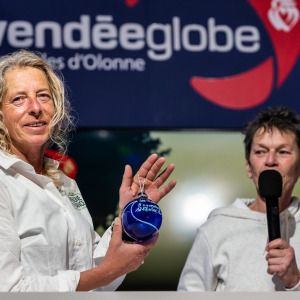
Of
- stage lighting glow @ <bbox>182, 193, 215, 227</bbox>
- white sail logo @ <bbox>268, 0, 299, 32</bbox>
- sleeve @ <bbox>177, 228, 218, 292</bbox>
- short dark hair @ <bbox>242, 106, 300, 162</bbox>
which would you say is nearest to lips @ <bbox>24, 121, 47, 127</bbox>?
sleeve @ <bbox>177, 228, 218, 292</bbox>

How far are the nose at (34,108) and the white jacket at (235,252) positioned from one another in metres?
A: 0.96

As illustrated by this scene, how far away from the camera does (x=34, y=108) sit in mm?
1878

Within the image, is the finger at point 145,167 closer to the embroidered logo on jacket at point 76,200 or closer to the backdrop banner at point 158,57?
the embroidered logo on jacket at point 76,200

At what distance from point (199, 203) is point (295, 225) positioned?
77 cm

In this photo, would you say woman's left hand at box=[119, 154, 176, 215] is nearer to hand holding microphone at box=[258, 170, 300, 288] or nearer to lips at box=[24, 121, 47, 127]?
lips at box=[24, 121, 47, 127]

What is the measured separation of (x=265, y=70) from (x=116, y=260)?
1945 millimetres

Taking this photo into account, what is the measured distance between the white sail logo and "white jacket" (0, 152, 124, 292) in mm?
1822

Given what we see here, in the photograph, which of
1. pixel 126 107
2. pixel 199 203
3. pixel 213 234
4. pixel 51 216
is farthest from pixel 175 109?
pixel 51 216

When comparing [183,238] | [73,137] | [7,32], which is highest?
[7,32]


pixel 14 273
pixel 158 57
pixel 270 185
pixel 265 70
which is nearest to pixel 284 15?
pixel 265 70

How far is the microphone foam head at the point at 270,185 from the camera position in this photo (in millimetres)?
2188

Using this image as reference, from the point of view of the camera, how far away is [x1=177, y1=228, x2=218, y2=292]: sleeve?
97.3 inches

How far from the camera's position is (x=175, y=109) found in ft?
10.8

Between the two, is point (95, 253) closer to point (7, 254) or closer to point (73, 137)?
point (7, 254)
